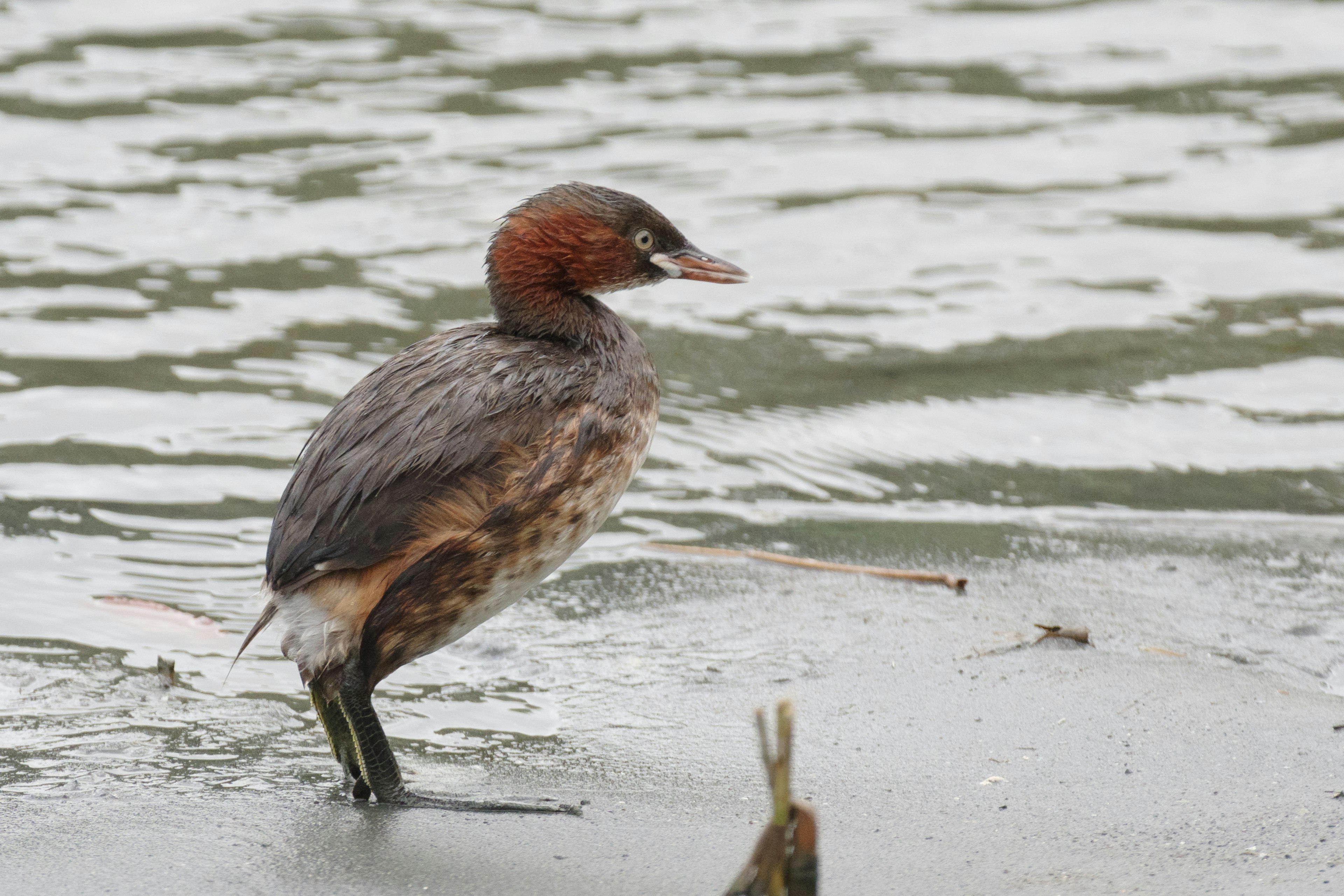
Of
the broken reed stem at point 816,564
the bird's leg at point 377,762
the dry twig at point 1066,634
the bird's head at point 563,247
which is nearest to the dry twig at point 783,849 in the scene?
the bird's leg at point 377,762

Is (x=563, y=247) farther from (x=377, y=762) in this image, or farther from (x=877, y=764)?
(x=877, y=764)

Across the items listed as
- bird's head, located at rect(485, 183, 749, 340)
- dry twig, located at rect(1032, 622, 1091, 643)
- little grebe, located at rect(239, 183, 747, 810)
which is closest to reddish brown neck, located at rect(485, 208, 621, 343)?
bird's head, located at rect(485, 183, 749, 340)

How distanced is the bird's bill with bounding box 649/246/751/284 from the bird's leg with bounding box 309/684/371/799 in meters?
1.51

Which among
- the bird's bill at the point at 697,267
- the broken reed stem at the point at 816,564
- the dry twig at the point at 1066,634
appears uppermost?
the bird's bill at the point at 697,267

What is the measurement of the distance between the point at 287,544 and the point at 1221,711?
231 cm

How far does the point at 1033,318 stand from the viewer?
7.62 metres

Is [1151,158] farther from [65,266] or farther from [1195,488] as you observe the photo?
[65,266]

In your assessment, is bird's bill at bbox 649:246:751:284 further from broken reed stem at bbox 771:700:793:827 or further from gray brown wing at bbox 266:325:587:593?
broken reed stem at bbox 771:700:793:827

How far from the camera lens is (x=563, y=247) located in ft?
14.8

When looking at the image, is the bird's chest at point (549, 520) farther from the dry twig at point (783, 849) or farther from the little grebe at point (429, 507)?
the dry twig at point (783, 849)

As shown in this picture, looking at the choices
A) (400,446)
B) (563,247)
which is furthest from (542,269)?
(400,446)

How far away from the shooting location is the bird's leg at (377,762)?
12.5 ft

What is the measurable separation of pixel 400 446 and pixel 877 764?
137 cm

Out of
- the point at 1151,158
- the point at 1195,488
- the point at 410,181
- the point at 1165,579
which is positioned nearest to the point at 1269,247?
the point at 1151,158
